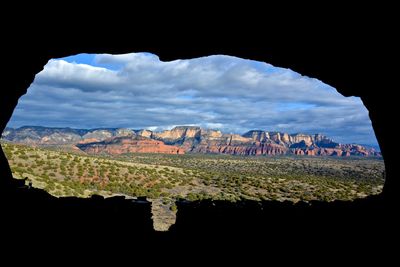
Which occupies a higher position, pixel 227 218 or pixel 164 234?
pixel 227 218

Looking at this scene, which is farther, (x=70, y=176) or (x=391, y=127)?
(x=70, y=176)

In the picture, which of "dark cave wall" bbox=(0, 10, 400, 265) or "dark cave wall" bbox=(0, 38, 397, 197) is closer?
"dark cave wall" bbox=(0, 10, 400, 265)

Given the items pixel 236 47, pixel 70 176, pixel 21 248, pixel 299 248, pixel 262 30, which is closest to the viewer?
pixel 21 248

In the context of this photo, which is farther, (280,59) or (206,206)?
(280,59)

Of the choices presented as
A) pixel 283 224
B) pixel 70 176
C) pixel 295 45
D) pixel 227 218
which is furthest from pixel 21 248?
pixel 70 176

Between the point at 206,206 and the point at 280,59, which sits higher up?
the point at 280,59

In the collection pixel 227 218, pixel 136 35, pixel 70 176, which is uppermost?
pixel 136 35

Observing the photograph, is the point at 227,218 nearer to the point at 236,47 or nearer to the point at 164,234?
the point at 164,234

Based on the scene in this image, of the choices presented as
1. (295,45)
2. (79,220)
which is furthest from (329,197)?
(79,220)

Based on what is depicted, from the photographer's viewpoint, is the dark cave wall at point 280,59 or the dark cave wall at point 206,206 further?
the dark cave wall at point 280,59

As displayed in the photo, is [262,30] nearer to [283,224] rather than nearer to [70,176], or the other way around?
[283,224]

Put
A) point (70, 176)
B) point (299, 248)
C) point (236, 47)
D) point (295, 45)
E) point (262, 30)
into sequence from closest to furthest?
point (299, 248) → point (262, 30) → point (295, 45) → point (236, 47) → point (70, 176)
